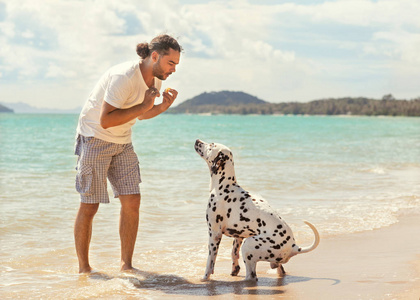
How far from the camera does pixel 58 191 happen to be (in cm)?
1112

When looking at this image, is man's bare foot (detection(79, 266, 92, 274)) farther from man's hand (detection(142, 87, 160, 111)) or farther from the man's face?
the man's face

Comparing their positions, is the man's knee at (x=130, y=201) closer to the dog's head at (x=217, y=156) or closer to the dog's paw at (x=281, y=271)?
the dog's head at (x=217, y=156)

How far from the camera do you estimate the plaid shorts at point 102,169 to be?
5.54m

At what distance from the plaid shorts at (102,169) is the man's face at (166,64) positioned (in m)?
0.87

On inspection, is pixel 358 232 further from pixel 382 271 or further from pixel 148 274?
pixel 148 274

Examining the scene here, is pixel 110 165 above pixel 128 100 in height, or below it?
below

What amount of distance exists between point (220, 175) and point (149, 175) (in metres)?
9.13

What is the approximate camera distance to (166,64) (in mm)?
5277

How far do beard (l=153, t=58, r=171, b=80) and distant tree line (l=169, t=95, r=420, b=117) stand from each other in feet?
444

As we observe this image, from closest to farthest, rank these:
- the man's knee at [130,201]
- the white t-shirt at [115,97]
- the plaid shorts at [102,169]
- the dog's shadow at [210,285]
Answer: the dog's shadow at [210,285]
the white t-shirt at [115,97]
the plaid shorts at [102,169]
the man's knee at [130,201]

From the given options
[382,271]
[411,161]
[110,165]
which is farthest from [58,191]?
[411,161]

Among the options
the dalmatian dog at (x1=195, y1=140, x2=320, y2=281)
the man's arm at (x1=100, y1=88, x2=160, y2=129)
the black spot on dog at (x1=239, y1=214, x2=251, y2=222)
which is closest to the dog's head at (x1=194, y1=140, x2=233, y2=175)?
the dalmatian dog at (x1=195, y1=140, x2=320, y2=281)

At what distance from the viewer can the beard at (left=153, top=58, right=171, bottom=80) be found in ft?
17.4

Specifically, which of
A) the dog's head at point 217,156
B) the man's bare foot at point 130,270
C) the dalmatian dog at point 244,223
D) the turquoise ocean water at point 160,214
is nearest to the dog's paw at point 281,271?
the dalmatian dog at point 244,223
